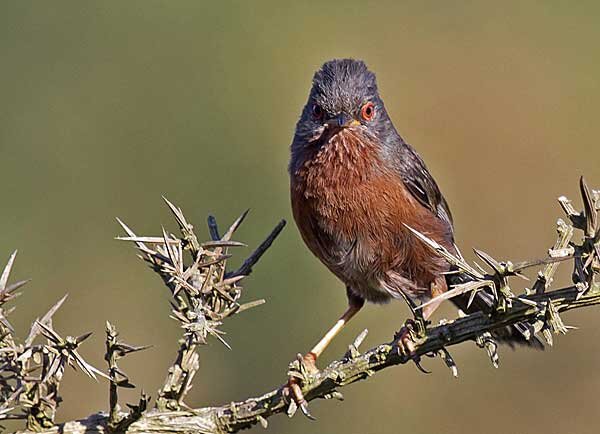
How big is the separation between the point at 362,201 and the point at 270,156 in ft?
5.46

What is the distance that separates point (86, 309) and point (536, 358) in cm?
234

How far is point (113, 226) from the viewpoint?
204 inches

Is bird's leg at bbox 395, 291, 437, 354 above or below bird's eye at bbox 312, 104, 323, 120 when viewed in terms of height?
below

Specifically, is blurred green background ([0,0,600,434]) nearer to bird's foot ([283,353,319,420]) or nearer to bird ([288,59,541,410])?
bird ([288,59,541,410])

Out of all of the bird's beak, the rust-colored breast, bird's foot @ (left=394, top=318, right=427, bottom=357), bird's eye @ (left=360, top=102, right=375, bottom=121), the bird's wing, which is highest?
bird's eye @ (left=360, top=102, right=375, bottom=121)

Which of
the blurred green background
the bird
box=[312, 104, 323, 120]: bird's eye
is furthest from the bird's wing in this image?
the blurred green background

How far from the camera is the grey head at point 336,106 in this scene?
4.46 metres

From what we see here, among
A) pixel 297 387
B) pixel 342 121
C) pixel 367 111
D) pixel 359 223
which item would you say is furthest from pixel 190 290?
pixel 367 111

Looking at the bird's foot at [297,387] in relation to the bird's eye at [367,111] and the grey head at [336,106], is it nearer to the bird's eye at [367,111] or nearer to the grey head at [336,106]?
the grey head at [336,106]

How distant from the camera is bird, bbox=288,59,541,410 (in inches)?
163

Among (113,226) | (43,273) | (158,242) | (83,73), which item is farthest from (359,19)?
(158,242)

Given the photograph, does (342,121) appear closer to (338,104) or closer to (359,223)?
(338,104)

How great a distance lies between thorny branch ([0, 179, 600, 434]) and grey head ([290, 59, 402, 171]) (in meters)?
1.81

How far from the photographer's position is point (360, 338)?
2.51 metres
